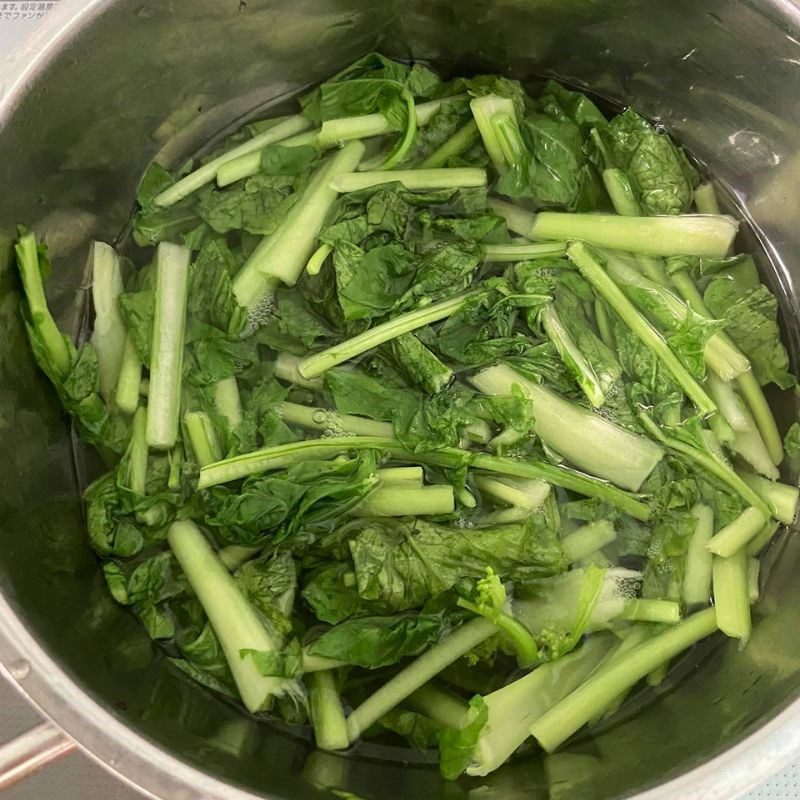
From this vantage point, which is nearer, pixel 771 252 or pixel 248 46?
pixel 248 46

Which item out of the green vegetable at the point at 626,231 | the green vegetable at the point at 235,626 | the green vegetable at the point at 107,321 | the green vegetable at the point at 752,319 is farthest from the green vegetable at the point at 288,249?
the green vegetable at the point at 752,319

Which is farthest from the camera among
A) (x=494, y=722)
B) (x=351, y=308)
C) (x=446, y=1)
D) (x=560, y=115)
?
(x=560, y=115)

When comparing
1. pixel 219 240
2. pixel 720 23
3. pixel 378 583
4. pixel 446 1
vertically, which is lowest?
pixel 378 583

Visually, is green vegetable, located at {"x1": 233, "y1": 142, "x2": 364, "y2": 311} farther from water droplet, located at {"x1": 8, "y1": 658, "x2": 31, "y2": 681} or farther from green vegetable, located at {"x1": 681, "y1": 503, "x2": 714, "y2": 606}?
green vegetable, located at {"x1": 681, "y1": 503, "x2": 714, "y2": 606}

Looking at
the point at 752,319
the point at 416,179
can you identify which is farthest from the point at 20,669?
the point at 752,319

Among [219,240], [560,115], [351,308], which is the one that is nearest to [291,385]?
[351,308]

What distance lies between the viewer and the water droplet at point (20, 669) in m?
0.98

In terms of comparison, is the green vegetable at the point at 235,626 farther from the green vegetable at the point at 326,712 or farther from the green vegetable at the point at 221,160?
the green vegetable at the point at 221,160

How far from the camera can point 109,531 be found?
1.36 meters

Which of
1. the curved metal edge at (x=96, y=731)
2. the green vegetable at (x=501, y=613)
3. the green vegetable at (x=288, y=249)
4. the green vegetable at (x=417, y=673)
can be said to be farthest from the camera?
the green vegetable at (x=288, y=249)

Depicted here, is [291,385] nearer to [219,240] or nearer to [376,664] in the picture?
[219,240]

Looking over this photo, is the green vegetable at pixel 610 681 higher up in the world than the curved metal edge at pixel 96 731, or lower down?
lower down

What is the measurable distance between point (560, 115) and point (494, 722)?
1.18m

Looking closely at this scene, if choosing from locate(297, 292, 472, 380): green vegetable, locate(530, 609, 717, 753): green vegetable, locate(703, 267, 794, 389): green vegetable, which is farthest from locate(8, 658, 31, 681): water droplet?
locate(703, 267, 794, 389): green vegetable
